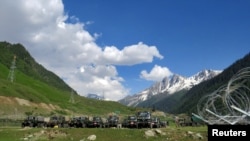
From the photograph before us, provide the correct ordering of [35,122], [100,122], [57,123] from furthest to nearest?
[35,122], [57,123], [100,122]

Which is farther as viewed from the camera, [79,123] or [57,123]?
[57,123]

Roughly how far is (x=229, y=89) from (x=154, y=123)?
44.4m

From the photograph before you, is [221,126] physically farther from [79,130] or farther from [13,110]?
[13,110]

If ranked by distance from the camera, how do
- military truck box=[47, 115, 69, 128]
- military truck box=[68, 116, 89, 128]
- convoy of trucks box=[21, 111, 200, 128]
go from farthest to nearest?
military truck box=[47, 115, 69, 128]
military truck box=[68, 116, 89, 128]
convoy of trucks box=[21, 111, 200, 128]

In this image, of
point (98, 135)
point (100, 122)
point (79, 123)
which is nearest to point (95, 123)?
point (100, 122)

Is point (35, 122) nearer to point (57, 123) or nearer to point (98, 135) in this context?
point (57, 123)

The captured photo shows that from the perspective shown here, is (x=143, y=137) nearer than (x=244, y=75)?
No

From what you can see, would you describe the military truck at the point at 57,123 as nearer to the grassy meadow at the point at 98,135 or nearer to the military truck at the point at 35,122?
the military truck at the point at 35,122

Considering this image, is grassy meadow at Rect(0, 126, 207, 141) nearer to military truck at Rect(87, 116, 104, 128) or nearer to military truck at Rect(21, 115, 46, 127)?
military truck at Rect(87, 116, 104, 128)

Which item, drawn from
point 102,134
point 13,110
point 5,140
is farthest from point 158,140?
point 13,110

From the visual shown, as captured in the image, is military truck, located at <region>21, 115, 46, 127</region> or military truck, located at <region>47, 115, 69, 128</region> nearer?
military truck, located at <region>47, 115, 69, 128</region>

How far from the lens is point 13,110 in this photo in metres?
189

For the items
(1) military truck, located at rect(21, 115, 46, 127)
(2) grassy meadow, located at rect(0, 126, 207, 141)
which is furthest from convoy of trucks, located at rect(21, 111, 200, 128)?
(2) grassy meadow, located at rect(0, 126, 207, 141)

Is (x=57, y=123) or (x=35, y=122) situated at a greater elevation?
(x=35, y=122)
